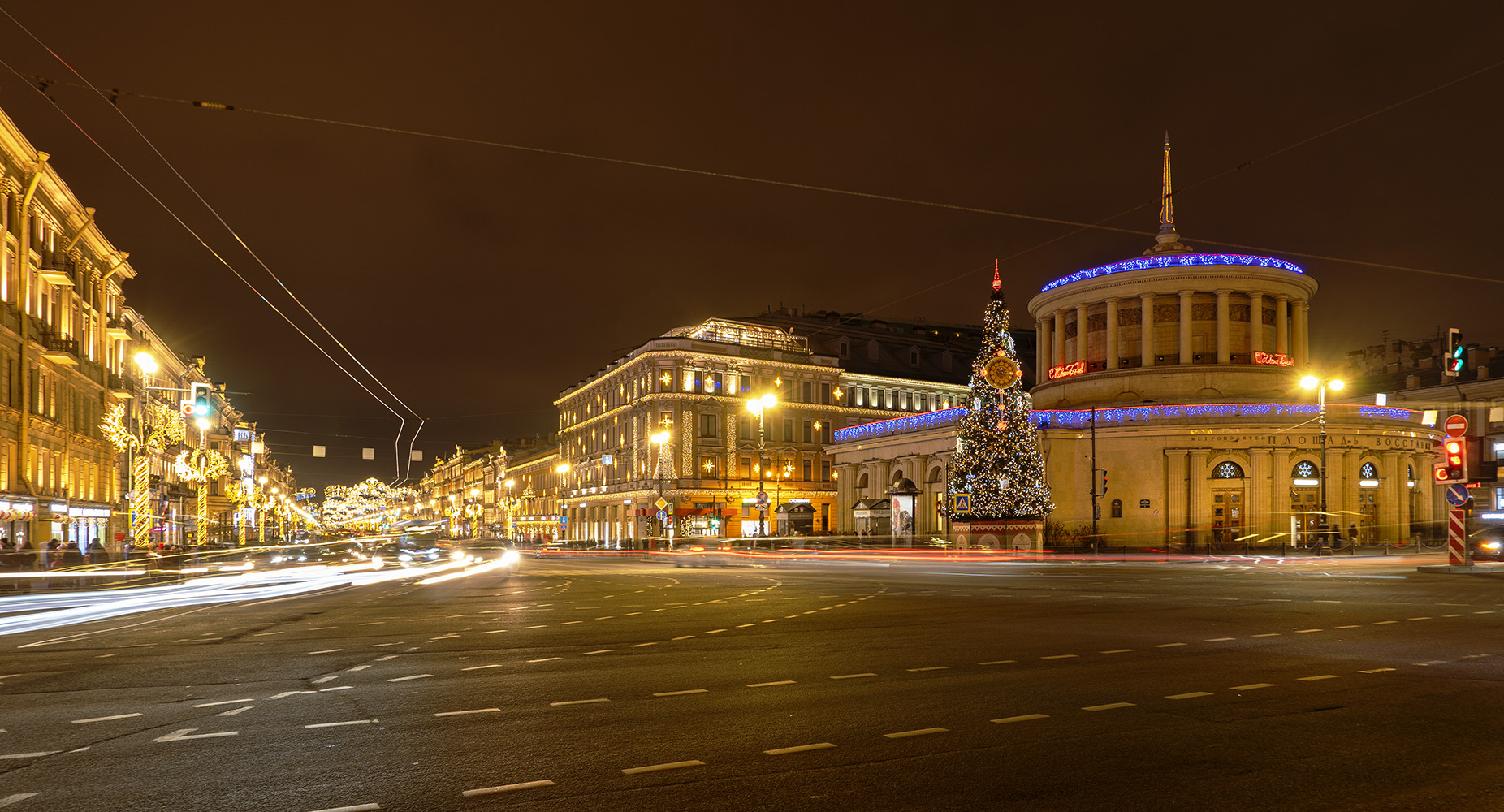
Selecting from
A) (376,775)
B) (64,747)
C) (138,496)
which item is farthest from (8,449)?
(376,775)

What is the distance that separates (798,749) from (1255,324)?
215 ft

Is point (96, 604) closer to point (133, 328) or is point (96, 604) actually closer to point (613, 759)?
point (613, 759)

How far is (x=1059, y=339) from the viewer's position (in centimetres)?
7194

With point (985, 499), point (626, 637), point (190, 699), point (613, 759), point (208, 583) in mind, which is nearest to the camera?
point (613, 759)

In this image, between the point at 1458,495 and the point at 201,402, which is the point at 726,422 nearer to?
the point at 201,402

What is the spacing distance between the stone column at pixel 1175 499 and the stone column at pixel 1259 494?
10.8 ft

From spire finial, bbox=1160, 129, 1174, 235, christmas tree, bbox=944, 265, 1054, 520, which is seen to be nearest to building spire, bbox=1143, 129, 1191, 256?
spire finial, bbox=1160, 129, 1174, 235

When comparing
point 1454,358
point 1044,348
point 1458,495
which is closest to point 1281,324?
point 1044,348

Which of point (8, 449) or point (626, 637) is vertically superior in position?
point (8, 449)

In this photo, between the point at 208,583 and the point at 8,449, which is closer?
the point at 208,583

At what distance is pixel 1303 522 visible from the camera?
55594 millimetres

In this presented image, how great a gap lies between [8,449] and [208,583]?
1247 cm

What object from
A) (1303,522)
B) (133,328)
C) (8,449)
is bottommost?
(1303,522)

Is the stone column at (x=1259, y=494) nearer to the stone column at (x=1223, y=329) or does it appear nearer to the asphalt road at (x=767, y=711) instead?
the stone column at (x=1223, y=329)
